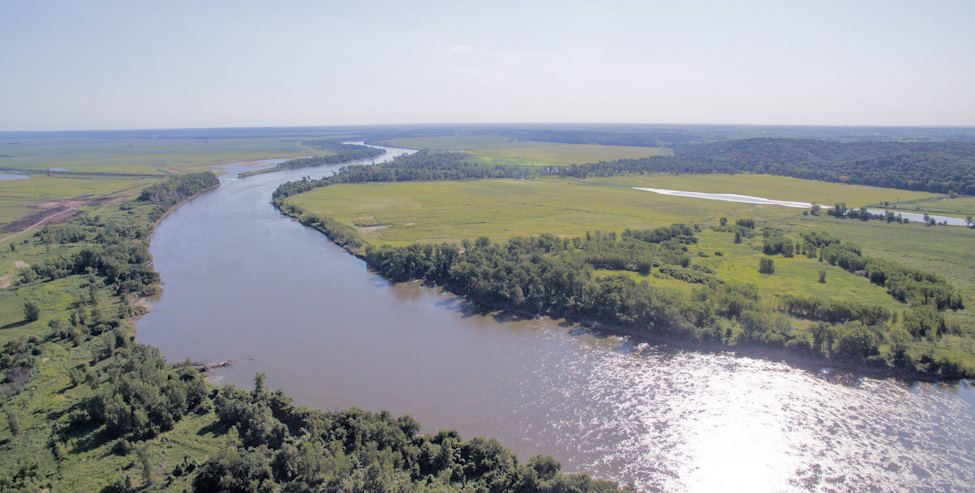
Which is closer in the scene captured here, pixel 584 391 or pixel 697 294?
pixel 584 391

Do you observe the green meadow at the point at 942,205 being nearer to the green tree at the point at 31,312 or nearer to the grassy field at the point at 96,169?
the green tree at the point at 31,312

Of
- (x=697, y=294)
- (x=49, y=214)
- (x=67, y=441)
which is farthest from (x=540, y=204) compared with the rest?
(x=49, y=214)

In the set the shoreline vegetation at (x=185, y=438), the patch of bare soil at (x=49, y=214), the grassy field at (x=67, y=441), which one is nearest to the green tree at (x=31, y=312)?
the grassy field at (x=67, y=441)

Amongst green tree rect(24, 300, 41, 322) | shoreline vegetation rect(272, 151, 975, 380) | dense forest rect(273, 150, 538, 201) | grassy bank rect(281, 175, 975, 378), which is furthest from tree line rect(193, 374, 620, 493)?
dense forest rect(273, 150, 538, 201)

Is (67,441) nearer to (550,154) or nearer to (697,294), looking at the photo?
(697,294)

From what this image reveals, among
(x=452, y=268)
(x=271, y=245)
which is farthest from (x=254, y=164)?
(x=452, y=268)

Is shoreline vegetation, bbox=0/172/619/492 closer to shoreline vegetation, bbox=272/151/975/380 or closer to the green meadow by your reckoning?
shoreline vegetation, bbox=272/151/975/380

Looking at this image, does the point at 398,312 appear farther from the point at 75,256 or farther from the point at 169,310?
the point at 75,256
